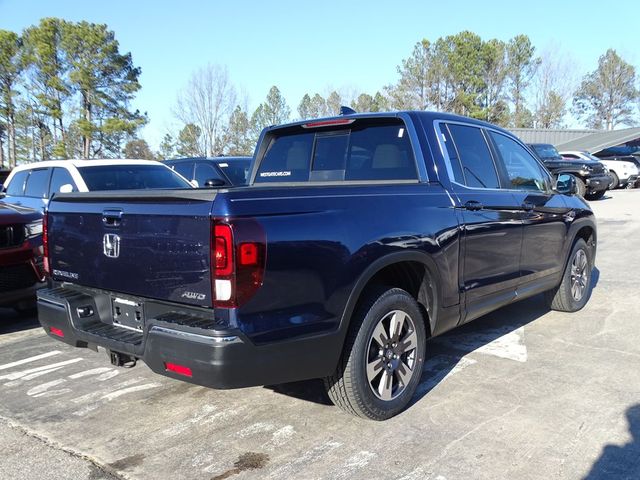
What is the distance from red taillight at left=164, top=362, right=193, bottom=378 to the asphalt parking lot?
1.84 ft

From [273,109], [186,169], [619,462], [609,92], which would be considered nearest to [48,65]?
[273,109]

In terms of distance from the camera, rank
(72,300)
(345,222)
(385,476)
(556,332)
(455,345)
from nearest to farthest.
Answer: (385,476) < (345,222) < (72,300) < (455,345) < (556,332)

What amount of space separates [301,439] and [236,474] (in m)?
0.50

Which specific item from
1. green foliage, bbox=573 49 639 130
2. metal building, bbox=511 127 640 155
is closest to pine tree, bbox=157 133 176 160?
metal building, bbox=511 127 640 155

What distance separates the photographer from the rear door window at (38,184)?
7.88 metres

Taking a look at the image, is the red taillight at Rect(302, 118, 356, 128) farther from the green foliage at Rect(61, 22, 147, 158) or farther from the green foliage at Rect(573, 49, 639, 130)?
the green foliage at Rect(573, 49, 639, 130)

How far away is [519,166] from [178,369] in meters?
3.60

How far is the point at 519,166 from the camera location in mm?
5027

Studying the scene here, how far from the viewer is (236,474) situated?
289 cm

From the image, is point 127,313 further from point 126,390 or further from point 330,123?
point 330,123

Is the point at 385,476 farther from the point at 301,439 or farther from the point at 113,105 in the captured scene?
Result: the point at 113,105

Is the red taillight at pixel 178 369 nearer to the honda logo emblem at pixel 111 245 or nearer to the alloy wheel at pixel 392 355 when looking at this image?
the honda logo emblem at pixel 111 245

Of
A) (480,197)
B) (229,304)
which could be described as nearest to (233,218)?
(229,304)

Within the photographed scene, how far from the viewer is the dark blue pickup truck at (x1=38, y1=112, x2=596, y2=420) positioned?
2.71 m
